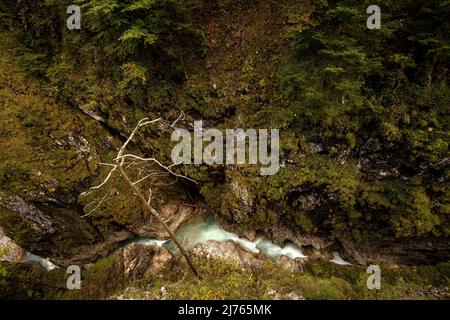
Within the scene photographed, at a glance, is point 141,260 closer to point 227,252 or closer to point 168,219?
point 168,219

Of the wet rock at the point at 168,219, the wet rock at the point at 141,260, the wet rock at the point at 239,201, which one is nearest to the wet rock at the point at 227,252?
the wet rock at the point at 239,201

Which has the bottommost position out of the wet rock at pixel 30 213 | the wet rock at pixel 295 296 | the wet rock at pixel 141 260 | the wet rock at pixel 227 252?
the wet rock at pixel 141 260

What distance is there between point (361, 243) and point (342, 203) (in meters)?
2.09

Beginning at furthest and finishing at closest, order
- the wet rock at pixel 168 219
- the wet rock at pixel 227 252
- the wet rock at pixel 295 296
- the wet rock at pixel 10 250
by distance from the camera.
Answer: the wet rock at pixel 168 219, the wet rock at pixel 10 250, the wet rock at pixel 227 252, the wet rock at pixel 295 296

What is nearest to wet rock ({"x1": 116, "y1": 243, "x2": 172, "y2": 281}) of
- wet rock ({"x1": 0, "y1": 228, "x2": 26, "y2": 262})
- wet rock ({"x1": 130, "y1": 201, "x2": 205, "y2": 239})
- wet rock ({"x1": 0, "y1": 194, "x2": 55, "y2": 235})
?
wet rock ({"x1": 130, "y1": 201, "x2": 205, "y2": 239})

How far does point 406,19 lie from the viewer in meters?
8.63

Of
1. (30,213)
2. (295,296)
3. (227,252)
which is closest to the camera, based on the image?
(295,296)

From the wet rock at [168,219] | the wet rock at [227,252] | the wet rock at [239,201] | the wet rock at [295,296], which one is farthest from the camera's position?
the wet rock at [168,219]

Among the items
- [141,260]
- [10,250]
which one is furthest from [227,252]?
[10,250]

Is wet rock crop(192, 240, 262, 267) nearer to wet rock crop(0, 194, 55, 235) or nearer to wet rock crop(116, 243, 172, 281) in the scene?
wet rock crop(116, 243, 172, 281)

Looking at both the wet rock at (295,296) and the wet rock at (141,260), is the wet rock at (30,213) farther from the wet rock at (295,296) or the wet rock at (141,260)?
the wet rock at (295,296)
